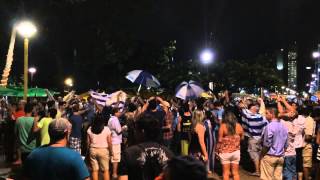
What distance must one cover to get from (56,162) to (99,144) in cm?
508

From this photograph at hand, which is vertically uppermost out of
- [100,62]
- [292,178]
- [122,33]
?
[122,33]

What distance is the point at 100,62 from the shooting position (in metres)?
44.0

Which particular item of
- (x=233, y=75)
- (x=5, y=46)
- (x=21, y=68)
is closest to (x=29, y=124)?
(x=5, y=46)

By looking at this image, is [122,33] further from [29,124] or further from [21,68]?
[29,124]

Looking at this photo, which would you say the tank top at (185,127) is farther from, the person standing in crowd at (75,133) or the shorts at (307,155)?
the shorts at (307,155)

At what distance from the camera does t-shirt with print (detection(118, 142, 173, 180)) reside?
15.2ft

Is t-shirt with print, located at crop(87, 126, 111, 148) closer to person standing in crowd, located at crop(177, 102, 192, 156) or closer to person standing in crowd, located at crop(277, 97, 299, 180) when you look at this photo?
person standing in crowd, located at crop(177, 102, 192, 156)

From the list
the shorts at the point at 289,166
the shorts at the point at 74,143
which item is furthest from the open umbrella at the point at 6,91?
the shorts at the point at 289,166

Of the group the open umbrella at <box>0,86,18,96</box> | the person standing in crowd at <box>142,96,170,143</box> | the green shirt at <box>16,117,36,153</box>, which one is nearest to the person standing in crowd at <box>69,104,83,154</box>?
the green shirt at <box>16,117,36,153</box>

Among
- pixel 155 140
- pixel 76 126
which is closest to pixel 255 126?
pixel 76 126

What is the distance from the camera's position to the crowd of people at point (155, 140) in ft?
15.3

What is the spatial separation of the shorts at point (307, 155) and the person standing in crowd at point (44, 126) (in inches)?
229

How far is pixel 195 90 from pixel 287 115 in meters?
4.92

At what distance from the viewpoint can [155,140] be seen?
478 centimetres
